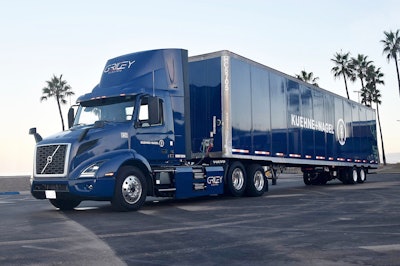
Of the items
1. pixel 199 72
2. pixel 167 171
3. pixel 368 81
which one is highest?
pixel 368 81

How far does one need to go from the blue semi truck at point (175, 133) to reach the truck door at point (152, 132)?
3 centimetres

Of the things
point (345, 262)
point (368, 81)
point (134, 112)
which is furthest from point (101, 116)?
point (368, 81)

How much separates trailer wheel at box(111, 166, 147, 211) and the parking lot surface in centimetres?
32

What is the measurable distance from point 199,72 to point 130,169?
4452 mm

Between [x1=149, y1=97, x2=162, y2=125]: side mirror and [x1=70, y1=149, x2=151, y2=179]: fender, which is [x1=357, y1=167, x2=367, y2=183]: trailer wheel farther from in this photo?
[x1=70, y1=149, x2=151, y2=179]: fender

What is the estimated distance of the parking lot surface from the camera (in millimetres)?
5512

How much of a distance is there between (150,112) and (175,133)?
1.58 metres

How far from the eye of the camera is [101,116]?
11.8 m

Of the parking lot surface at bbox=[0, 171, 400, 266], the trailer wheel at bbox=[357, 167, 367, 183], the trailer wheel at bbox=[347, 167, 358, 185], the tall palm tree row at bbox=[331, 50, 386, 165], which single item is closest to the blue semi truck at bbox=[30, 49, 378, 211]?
the parking lot surface at bbox=[0, 171, 400, 266]

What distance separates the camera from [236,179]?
48.5 ft

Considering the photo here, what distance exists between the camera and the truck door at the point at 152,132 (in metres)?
11.4

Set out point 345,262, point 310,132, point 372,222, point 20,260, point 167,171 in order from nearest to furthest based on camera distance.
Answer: point 345,262 → point 20,260 → point 372,222 → point 167,171 → point 310,132

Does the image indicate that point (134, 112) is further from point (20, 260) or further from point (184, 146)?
point (20, 260)

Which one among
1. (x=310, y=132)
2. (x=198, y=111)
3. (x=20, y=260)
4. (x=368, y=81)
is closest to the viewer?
(x=20, y=260)
